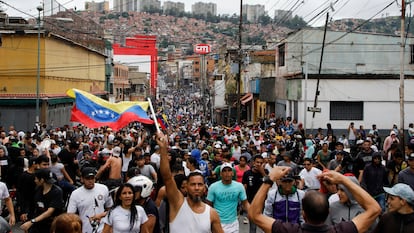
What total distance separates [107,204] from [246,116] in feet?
173

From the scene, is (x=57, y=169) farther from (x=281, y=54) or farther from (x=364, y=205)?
(x=281, y=54)

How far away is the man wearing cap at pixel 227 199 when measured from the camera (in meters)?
8.71

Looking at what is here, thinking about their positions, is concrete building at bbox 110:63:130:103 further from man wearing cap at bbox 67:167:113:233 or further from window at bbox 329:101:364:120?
man wearing cap at bbox 67:167:113:233

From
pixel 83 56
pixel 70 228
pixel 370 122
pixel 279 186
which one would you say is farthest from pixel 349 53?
A: pixel 70 228

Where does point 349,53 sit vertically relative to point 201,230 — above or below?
above

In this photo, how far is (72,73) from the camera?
49750 mm

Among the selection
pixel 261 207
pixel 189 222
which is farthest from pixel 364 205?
pixel 189 222

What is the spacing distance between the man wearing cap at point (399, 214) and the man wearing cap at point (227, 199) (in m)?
2.64

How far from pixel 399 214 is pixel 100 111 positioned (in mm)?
9926

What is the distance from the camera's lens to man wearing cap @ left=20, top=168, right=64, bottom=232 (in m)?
8.32

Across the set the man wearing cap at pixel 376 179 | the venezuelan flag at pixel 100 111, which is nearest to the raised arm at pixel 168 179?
the man wearing cap at pixel 376 179

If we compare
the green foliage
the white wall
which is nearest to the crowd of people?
the white wall

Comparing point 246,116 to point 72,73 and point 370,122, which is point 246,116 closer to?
point 72,73

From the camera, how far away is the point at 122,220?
23.0 ft
